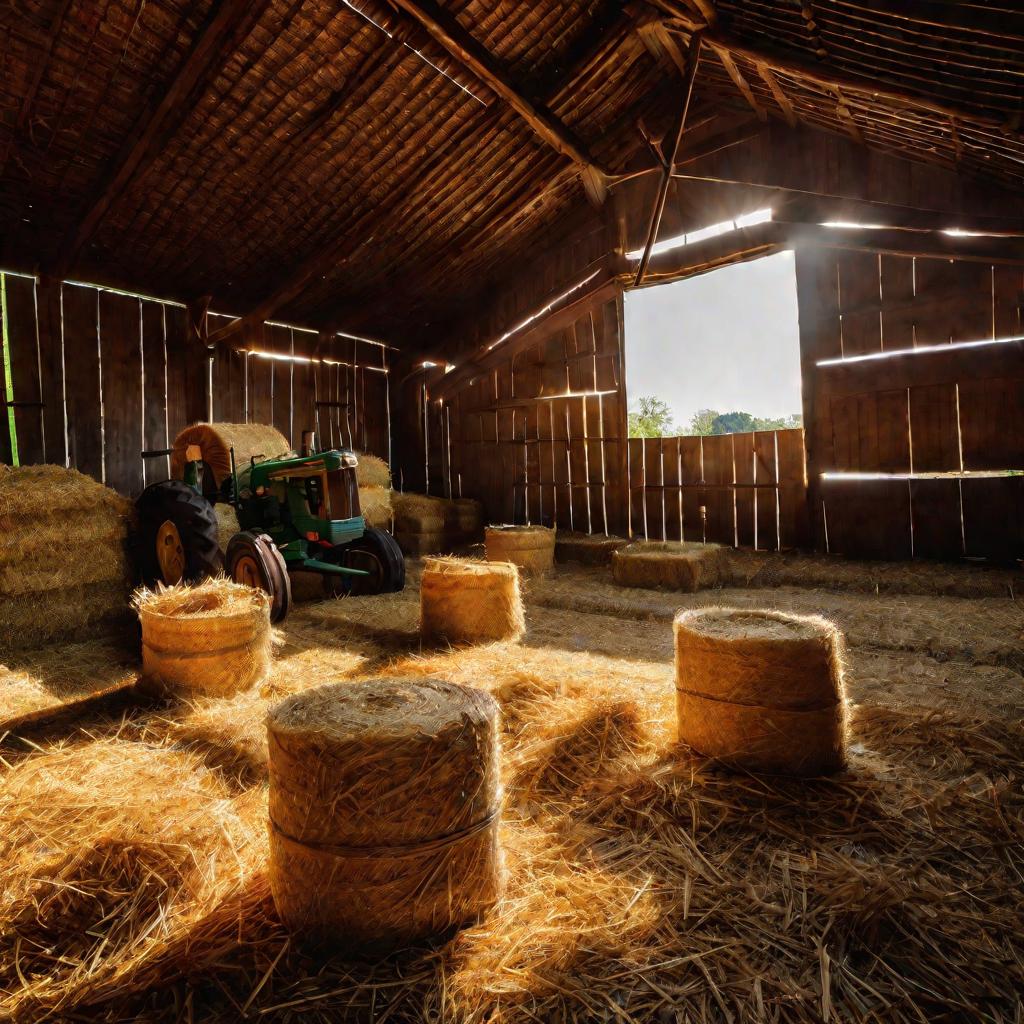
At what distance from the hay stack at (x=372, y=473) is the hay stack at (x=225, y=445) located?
4.47 feet

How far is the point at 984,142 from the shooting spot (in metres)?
5.21

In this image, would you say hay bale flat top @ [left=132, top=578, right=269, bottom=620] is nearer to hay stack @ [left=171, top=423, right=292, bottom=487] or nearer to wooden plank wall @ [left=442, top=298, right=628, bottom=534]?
hay stack @ [left=171, top=423, right=292, bottom=487]

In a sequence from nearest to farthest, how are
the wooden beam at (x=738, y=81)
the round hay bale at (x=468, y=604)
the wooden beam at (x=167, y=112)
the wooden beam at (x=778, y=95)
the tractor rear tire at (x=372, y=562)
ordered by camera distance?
the round hay bale at (x=468, y=604) → the wooden beam at (x=167, y=112) → the wooden beam at (x=778, y=95) → the wooden beam at (x=738, y=81) → the tractor rear tire at (x=372, y=562)

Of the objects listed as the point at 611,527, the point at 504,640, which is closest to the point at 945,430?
the point at 611,527

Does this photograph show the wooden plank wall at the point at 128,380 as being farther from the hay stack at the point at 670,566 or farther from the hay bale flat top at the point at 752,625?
the hay bale flat top at the point at 752,625

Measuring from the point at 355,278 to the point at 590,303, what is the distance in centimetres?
359

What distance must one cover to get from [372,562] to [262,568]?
4.62 feet

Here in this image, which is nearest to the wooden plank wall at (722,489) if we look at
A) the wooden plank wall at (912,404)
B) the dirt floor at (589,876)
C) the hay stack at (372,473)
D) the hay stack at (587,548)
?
the wooden plank wall at (912,404)

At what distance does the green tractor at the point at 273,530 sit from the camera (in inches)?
217

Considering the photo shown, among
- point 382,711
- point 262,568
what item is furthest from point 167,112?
point 382,711

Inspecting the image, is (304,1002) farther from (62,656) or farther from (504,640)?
(62,656)

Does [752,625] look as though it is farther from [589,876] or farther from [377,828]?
[377,828]

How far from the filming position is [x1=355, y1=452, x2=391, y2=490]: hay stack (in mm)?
9141

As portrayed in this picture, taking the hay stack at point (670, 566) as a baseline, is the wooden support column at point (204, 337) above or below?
above
